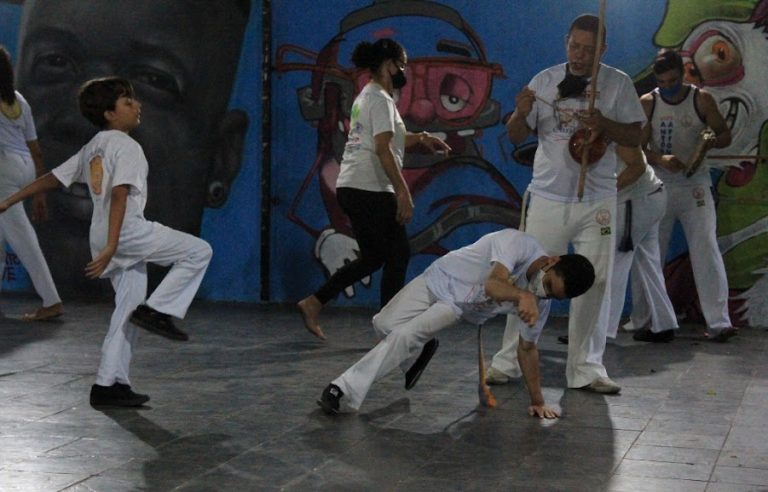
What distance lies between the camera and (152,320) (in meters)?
7.07

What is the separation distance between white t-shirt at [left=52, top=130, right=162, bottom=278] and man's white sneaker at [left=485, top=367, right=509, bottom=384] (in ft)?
7.27

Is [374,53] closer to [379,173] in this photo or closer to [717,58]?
[379,173]

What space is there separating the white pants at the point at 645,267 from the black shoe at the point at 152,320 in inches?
137

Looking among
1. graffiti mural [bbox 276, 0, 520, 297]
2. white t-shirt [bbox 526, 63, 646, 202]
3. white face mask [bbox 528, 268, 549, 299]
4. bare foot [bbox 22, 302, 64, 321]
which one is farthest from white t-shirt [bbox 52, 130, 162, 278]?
graffiti mural [bbox 276, 0, 520, 297]

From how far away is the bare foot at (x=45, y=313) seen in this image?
10531 mm

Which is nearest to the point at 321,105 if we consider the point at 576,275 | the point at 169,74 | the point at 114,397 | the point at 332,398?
the point at 169,74

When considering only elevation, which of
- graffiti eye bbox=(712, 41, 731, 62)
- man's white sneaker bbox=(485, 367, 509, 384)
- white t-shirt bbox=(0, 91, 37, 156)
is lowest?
man's white sneaker bbox=(485, 367, 509, 384)

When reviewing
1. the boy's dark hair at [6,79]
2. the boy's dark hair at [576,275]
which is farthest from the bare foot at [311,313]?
the boy's dark hair at [576,275]

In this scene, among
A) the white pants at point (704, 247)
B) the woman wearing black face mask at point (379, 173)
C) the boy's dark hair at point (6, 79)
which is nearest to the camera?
the woman wearing black face mask at point (379, 173)

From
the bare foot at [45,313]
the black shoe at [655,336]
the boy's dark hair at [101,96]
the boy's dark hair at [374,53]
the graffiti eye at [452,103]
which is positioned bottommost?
the bare foot at [45,313]

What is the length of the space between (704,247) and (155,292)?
464 centimetres

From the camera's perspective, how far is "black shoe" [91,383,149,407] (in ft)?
23.7

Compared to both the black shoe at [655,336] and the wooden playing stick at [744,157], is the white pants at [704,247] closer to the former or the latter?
the black shoe at [655,336]

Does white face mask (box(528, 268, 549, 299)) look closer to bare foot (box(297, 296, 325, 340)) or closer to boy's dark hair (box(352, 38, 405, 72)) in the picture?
boy's dark hair (box(352, 38, 405, 72))
